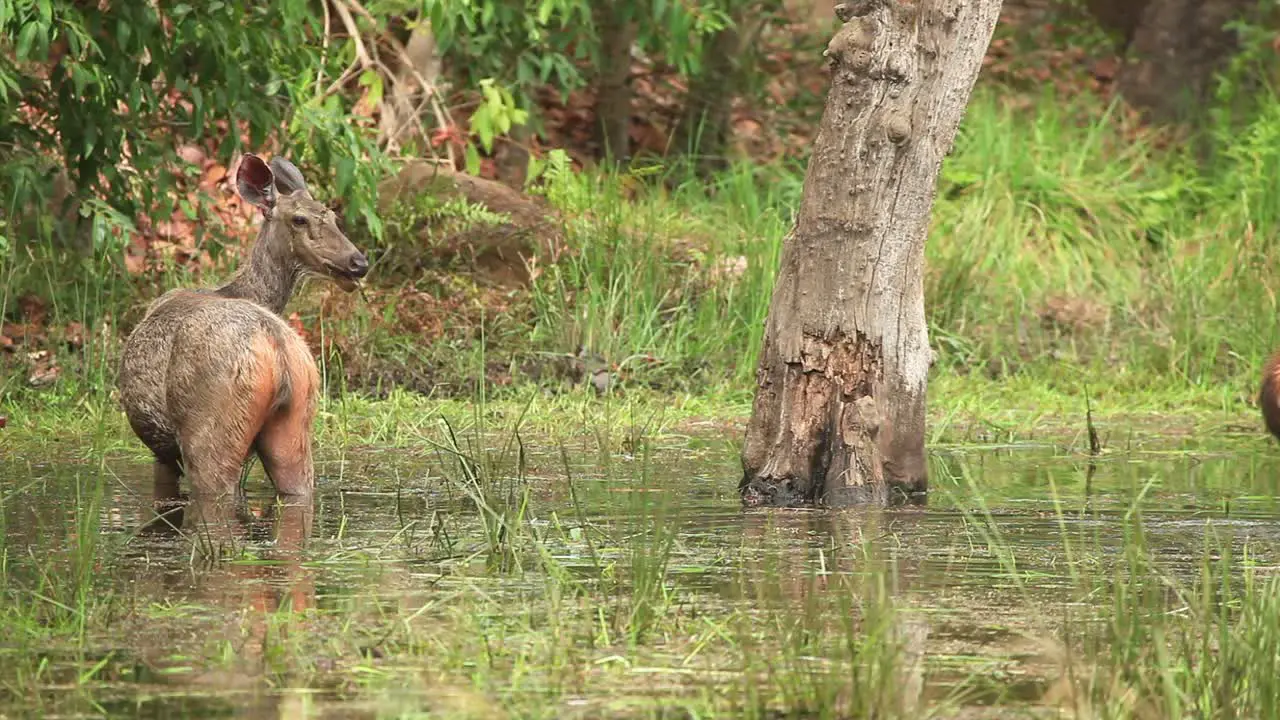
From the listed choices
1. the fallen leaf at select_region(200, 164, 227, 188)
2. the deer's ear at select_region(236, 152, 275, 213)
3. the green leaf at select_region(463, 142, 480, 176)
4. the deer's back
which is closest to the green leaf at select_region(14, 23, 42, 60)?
the deer's ear at select_region(236, 152, 275, 213)

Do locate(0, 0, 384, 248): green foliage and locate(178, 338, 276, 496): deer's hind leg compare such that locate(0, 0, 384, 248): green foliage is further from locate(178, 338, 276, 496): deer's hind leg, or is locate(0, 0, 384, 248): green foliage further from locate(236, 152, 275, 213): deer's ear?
locate(178, 338, 276, 496): deer's hind leg

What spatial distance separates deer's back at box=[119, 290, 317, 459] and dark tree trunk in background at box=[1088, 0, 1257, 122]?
457 inches

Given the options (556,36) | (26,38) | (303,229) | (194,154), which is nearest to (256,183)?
(303,229)

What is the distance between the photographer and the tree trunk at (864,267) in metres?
7.83

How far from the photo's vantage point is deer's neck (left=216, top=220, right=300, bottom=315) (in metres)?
8.35

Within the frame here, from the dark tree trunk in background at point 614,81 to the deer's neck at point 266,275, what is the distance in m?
6.87

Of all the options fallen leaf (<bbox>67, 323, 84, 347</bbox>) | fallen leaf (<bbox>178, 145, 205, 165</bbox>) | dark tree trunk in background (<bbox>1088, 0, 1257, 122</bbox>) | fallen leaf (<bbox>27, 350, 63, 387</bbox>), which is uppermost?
dark tree trunk in background (<bbox>1088, 0, 1257, 122</bbox>)

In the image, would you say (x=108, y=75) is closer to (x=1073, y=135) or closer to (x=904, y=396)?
(x=904, y=396)

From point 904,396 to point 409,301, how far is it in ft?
16.9

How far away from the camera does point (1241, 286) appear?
12875mm

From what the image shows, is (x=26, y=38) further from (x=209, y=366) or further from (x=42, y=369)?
(x=42, y=369)

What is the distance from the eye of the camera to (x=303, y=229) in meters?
8.35

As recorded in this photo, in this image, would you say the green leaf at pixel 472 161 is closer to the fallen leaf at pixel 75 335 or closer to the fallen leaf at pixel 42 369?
the fallen leaf at pixel 75 335

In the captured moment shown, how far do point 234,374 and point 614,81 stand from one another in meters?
8.65
